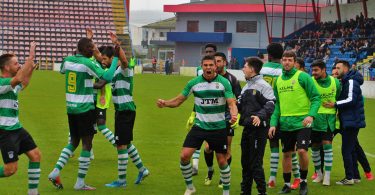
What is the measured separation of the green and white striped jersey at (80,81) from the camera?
10.9 m

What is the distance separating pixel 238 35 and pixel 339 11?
27.5 metres

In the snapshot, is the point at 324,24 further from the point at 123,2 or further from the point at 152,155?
the point at 152,155

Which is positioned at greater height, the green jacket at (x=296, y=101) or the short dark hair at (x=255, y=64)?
the short dark hair at (x=255, y=64)

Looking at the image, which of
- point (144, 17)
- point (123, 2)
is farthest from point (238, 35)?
point (144, 17)

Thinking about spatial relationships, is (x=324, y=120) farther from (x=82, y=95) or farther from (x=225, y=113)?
(x=82, y=95)

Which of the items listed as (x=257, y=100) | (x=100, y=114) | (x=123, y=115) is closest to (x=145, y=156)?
(x=100, y=114)

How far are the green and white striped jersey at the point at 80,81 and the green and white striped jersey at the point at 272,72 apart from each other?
2.54m

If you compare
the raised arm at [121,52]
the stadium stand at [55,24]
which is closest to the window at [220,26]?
the stadium stand at [55,24]

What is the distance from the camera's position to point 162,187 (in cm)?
1139

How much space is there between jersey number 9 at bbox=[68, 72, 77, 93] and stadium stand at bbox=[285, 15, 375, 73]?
32.2m

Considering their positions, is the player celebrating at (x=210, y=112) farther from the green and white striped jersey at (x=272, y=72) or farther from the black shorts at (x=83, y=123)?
the green and white striped jersey at (x=272, y=72)

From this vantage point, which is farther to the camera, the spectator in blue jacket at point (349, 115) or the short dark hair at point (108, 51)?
the short dark hair at point (108, 51)

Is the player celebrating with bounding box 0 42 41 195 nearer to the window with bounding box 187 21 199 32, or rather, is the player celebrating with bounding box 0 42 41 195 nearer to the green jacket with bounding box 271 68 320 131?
the green jacket with bounding box 271 68 320 131

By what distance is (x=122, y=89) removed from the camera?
37.8 ft
